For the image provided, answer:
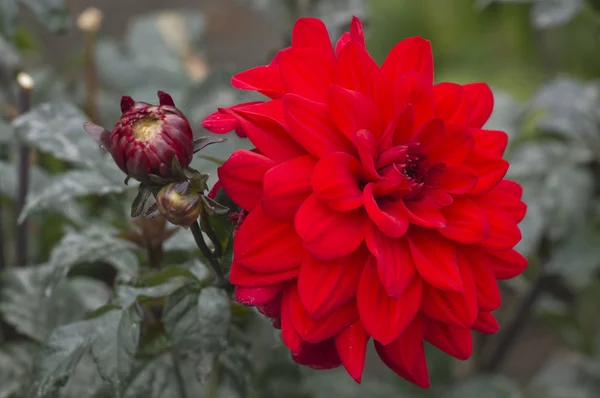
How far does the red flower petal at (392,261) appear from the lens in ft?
1.04

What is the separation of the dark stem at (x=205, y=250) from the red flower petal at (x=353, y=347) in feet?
0.31

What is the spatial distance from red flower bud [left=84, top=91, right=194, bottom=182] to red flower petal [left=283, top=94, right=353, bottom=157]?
61mm

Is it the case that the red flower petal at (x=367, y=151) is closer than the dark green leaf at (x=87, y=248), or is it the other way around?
the red flower petal at (x=367, y=151)

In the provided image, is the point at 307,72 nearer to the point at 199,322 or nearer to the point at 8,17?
the point at 199,322

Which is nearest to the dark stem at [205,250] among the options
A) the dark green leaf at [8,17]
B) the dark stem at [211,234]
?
the dark stem at [211,234]

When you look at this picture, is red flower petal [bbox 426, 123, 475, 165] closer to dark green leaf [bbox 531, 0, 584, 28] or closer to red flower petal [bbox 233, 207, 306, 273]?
red flower petal [bbox 233, 207, 306, 273]

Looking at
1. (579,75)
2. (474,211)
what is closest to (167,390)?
(474,211)

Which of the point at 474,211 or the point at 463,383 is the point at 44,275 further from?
the point at 463,383

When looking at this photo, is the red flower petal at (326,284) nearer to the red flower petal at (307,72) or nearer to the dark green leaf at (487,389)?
the red flower petal at (307,72)

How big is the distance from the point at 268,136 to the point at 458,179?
108 millimetres

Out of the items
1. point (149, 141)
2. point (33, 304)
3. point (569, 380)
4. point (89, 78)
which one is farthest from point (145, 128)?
point (569, 380)

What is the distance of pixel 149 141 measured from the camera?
328mm

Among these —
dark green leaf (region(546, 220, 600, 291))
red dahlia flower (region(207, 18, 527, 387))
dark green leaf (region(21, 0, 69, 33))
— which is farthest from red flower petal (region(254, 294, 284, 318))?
dark green leaf (region(546, 220, 600, 291))

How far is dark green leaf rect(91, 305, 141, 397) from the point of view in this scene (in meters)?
0.38
